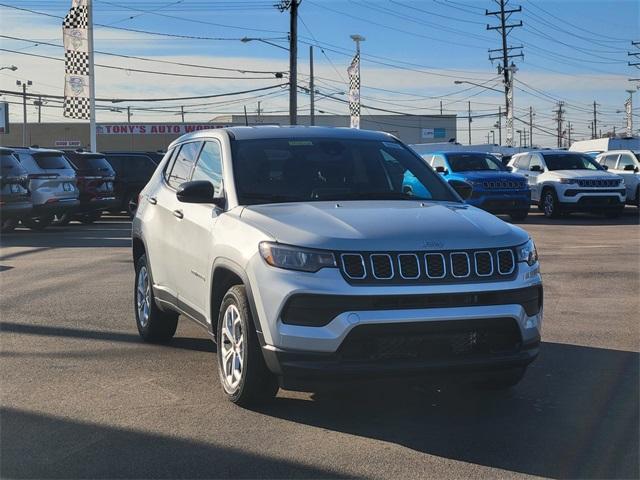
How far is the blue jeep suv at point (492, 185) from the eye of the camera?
767 inches

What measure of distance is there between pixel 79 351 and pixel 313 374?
3.02m

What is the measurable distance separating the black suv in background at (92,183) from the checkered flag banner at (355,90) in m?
25.2

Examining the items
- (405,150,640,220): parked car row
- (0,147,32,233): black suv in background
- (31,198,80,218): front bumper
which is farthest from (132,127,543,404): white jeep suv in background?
(405,150,640,220): parked car row

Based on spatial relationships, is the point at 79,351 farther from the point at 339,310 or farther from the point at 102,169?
the point at 102,169

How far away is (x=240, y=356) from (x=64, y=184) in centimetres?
1448

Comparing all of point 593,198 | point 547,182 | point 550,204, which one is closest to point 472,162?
point 547,182

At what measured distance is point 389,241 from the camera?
14.6 feet

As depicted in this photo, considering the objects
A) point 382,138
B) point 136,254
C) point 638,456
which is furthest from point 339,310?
point 136,254

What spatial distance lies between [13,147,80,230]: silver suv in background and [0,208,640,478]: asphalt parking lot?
10215 mm

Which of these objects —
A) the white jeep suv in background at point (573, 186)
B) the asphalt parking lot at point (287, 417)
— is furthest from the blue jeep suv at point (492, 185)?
the asphalt parking lot at point (287, 417)

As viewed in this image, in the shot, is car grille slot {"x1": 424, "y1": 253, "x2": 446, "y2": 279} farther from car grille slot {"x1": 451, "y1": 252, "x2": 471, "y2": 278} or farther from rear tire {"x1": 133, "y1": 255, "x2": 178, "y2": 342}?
rear tire {"x1": 133, "y1": 255, "x2": 178, "y2": 342}

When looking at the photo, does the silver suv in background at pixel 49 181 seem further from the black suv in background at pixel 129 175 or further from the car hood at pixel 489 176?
the car hood at pixel 489 176

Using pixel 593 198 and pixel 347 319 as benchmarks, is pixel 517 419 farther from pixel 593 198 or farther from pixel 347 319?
pixel 593 198

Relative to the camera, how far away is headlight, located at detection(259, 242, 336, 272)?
438 centimetres
